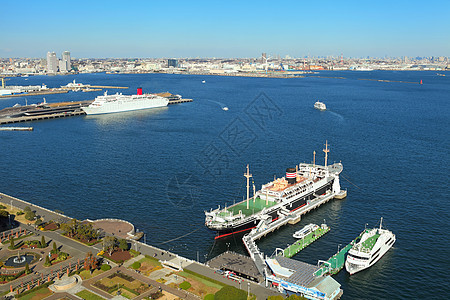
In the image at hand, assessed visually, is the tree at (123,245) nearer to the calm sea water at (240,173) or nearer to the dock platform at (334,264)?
the calm sea water at (240,173)

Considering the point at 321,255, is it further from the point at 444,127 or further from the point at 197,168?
the point at 444,127

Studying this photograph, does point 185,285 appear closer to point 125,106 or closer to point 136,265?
point 136,265

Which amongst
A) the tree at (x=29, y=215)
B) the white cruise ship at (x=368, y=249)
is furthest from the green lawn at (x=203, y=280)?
the tree at (x=29, y=215)

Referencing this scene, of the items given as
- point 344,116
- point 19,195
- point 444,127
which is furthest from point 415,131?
point 19,195

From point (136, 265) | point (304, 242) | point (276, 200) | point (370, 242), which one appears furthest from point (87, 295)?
point (370, 242)

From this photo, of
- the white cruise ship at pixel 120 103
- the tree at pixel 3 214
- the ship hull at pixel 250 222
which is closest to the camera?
the ship hull at pixel 250 222

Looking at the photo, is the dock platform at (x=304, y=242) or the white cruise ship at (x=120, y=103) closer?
the dock platform at (x=304, y=242)
